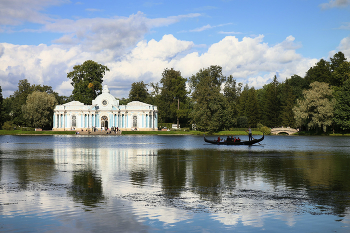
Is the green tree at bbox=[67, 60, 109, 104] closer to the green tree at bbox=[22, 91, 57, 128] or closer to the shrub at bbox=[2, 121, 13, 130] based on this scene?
the green tree at bbox=[22, 91, 57, 128]

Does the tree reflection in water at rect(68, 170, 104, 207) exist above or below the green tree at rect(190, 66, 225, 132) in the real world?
below

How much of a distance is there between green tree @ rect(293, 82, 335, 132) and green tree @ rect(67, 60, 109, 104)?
5904 cm

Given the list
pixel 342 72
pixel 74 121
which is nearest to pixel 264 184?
pixel 342 72

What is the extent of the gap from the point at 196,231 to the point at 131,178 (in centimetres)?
941

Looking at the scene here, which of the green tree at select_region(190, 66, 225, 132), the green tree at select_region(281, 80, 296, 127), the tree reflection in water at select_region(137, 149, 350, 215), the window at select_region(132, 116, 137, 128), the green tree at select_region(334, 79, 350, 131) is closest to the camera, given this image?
the tree reflection in water at select_region(137, 149, 350, 215)

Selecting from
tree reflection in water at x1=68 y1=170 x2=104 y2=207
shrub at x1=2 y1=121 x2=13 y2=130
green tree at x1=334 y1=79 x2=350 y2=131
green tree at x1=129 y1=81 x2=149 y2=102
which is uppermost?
green tree at x1=129 y1=81 x2=149 y2=102

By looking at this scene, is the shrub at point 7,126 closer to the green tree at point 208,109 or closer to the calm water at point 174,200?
the green tree at point 208,109

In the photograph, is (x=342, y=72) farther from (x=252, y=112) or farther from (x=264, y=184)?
(x=264, y=184)

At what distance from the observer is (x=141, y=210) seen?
39.8 ft

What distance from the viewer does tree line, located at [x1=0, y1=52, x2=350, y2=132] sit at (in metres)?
84.4

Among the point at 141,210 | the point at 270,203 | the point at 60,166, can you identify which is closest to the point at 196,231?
the point at 141,210

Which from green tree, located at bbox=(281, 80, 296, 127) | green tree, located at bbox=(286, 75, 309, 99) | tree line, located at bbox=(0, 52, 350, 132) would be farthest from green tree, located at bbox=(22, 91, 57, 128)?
green tree, located at bbox=(286, 75, 309, 99)

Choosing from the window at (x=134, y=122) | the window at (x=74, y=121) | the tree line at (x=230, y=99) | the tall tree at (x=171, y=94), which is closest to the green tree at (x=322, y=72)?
the tree line at (x=230, y=99)

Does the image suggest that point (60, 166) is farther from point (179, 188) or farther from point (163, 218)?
point (163, 218)
